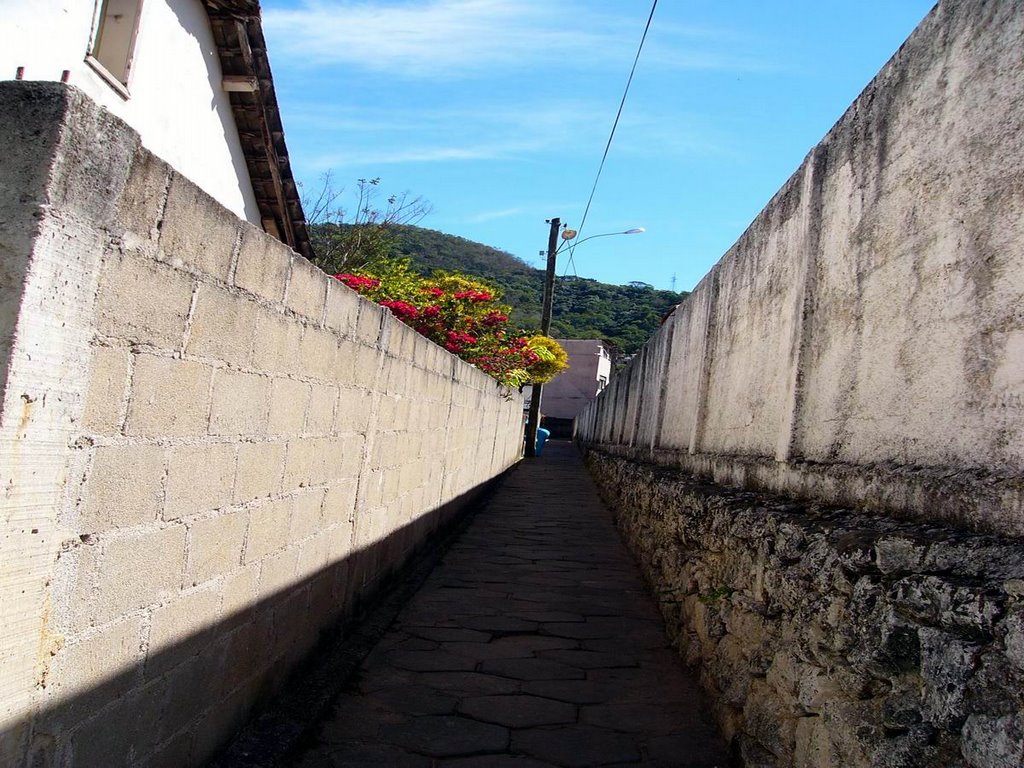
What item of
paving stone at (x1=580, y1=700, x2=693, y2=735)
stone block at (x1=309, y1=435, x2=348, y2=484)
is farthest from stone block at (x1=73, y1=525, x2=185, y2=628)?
paving stone at (x1=580, y1=700, x2=693, y2=735)

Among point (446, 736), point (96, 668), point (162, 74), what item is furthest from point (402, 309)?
point (96, 668)

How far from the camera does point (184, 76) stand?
27.9 feet

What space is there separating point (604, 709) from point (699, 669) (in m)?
0.58

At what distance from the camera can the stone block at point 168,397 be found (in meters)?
2.01

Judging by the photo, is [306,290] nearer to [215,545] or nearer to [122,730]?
[215,545]

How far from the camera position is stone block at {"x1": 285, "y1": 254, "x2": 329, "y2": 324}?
9.89ft

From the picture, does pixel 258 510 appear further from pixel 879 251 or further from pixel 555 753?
pixel 879 251

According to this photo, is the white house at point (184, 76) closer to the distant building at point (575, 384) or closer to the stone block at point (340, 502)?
the stone block at point (340, 502)

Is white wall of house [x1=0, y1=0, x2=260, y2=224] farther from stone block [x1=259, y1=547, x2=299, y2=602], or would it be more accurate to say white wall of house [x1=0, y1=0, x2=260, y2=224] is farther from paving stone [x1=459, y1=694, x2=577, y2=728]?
paving stone [x1=459, y1=694, x2=577, y2=728]

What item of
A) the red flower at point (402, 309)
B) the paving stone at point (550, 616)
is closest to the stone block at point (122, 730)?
the paving stone at point (550, 616)

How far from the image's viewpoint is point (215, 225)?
231 cm

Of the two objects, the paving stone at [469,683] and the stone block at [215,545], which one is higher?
the stone block at [215,545]

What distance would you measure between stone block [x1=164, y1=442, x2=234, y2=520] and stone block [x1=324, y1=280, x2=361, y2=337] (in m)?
0.98

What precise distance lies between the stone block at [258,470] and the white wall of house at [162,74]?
3.23 metres
